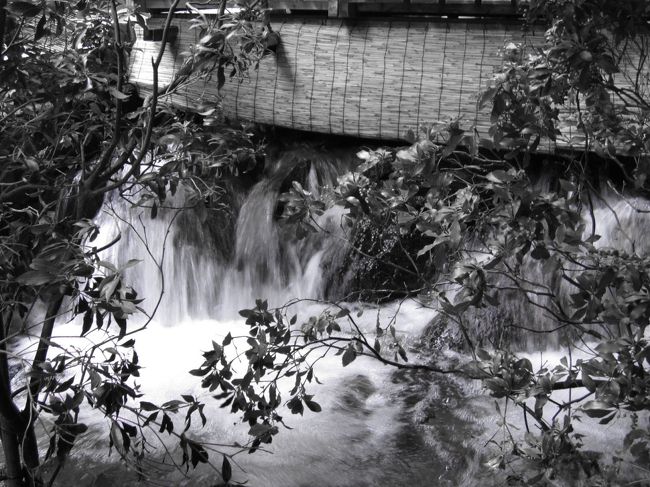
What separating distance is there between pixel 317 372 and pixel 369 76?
2432 mm

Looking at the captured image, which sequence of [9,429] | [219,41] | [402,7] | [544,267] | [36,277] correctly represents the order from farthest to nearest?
1. [402,7]
2. [9,429]
3. [219,41]
4. [544,267]
5. [36,277]

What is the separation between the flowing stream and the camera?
4.29 m

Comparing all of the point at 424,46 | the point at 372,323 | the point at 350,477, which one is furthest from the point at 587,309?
→ the point at 424,46

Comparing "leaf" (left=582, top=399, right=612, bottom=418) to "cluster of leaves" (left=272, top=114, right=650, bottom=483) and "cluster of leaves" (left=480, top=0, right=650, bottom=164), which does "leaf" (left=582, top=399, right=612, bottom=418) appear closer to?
"cluster of leaves" (left=272, top=114, right=650, bottom=483)

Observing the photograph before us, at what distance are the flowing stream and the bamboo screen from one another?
0.48 meters

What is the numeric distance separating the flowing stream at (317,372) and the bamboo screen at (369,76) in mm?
478

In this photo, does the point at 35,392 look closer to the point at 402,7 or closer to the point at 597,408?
the point at 597,408

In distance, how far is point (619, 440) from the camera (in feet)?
14.6

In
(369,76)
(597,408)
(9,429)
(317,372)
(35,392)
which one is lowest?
(317,372)

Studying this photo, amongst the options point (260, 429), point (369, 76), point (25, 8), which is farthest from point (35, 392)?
point (369, 76)

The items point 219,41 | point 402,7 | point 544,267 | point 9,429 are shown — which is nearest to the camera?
point 544,267

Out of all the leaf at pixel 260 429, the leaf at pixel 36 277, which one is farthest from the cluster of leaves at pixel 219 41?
the leaf at pixel 260 429

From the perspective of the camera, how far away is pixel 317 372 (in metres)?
5.45

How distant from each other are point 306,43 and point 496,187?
16.2ft
